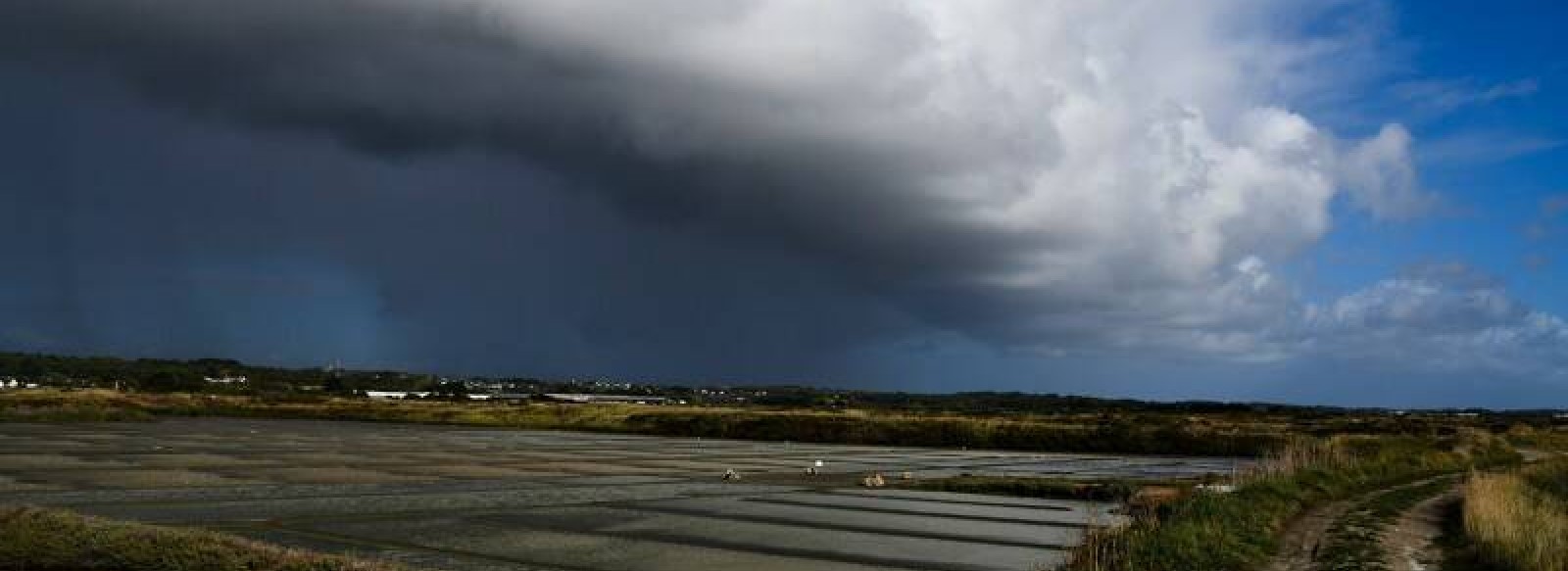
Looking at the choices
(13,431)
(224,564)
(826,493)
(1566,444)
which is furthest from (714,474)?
(1566,444)

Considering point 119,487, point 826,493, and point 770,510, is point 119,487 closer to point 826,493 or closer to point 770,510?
point 770,510

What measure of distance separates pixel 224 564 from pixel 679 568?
521 cm

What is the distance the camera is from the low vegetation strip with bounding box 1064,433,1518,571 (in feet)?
47.7

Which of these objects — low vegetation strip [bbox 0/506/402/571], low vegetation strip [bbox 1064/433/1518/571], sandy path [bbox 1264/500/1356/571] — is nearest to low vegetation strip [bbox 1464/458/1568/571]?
sandy path [bbox 1264/500/1356/571]

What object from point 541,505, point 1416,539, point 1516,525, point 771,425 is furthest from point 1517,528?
point 771,425

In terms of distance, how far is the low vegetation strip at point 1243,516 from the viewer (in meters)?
14.5

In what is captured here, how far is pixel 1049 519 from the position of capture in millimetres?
21906

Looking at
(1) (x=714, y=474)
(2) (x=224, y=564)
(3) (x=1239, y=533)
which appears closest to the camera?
(2) (x=224, y=564)

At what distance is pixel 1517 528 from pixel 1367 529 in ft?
10.3

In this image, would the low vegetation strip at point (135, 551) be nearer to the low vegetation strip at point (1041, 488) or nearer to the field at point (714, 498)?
the field at point (714, 498)

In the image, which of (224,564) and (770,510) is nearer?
(224,564)

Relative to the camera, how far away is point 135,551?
1199 cm

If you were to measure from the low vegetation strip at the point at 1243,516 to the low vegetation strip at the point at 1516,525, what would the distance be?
3.09 meters

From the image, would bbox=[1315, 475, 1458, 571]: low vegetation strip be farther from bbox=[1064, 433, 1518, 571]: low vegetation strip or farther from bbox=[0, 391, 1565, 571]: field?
bbox=[1064, 433, 1518, 571]: low vegetation strip
